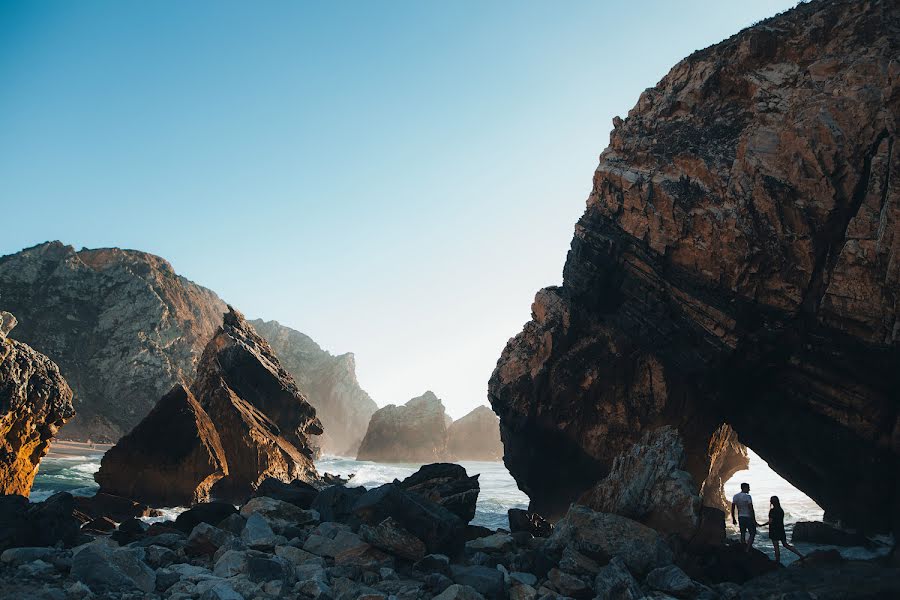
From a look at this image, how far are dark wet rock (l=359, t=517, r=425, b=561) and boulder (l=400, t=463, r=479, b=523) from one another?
2773 millimetres

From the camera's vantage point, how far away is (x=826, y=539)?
15.5 m

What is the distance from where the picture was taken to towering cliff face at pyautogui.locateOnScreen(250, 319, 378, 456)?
127 m

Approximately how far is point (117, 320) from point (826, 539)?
77139 mm

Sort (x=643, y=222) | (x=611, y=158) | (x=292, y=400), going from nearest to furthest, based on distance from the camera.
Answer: (x=643, y=222), (x=611, y=158), (x=292, y=400)

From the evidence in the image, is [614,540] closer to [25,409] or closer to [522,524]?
[522,524]

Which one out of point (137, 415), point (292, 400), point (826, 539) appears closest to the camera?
point (826, 539)

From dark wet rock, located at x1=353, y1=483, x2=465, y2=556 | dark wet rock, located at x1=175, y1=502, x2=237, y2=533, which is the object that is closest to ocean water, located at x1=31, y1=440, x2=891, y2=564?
dark wet rock, located at x1=175, y1=502, x2=237, y2=533

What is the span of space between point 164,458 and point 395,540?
14.6m

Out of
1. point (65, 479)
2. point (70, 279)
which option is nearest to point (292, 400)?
point (65, 479)

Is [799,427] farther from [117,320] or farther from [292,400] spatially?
[117,320]

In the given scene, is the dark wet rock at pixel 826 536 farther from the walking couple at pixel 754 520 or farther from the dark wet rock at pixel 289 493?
the dark wet rock at pixel 289 493

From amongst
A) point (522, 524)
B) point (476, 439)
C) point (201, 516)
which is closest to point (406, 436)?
point (476, 439)

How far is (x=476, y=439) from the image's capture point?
106m

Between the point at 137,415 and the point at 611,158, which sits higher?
the point at 611,158
